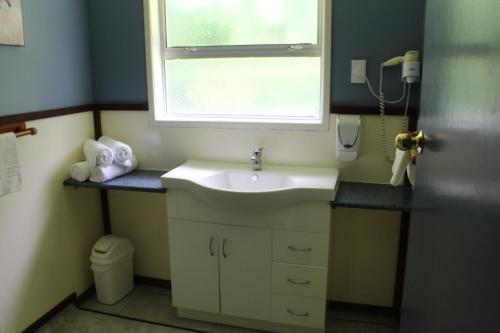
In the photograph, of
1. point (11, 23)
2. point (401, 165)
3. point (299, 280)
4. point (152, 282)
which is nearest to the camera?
point (401, 165)

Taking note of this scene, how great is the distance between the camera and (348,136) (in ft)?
7.33

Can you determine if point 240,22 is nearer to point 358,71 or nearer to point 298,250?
point 358,71

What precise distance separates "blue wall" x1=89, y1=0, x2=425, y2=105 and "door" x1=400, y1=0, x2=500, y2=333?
1.00 meters

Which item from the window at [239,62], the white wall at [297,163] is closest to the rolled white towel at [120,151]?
the white wall at [297,163]

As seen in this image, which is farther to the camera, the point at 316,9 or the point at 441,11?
the point at 316,9

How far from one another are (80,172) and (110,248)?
0.49 meters

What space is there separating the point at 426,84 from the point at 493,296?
687 mm

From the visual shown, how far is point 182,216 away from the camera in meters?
2.25

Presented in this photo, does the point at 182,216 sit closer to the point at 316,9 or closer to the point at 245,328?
the point at 245,328

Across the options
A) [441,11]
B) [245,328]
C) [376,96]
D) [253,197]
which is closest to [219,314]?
[245,328]

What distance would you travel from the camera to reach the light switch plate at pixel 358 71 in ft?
7.24

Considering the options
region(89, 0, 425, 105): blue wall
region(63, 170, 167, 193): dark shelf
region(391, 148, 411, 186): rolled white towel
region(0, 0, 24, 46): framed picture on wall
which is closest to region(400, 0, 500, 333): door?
region(391, 148, 411, 186): rolled white towel

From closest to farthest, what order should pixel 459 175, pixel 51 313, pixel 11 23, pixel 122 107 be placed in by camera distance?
pixel 459 175
pixel 11 23
pixel 51 313
pixel 122 107

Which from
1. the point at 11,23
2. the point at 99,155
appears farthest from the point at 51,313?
the point at 11,23
